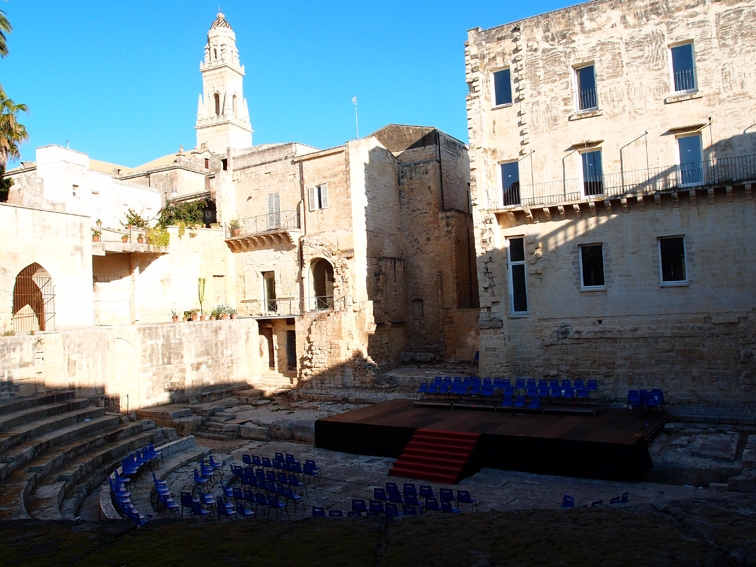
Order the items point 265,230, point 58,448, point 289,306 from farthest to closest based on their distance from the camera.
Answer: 1. point 265,230
2. point 289,306
3. point 58,448

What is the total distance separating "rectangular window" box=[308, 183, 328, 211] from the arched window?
2.55 meters

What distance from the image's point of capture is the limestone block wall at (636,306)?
1783 centimetres

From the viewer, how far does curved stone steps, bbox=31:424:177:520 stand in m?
10.6

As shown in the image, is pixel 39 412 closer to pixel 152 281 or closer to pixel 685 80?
pixel 152 281

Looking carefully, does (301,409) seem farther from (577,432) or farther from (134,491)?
(577,432)

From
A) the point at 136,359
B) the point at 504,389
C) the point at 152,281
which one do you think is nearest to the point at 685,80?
the point at 504,389

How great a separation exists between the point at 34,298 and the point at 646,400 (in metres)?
20.5

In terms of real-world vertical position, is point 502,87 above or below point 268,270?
above

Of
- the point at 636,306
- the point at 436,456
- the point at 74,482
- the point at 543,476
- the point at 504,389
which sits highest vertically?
the point at 636,306

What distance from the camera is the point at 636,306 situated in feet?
62.5

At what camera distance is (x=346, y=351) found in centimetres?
2592

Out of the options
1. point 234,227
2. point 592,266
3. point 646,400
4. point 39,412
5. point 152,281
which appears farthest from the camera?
point 234,227

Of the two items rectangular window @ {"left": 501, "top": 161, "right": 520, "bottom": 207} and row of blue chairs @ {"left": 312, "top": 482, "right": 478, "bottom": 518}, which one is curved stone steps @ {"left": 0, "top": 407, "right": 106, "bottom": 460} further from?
rectangular window @ {"left": 501, "top": 161, "right": 520, "bottom": 207}

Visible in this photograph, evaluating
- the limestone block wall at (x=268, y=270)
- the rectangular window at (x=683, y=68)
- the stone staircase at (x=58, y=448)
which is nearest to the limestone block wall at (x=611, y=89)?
the rectangular window at (x=683, y=68)
